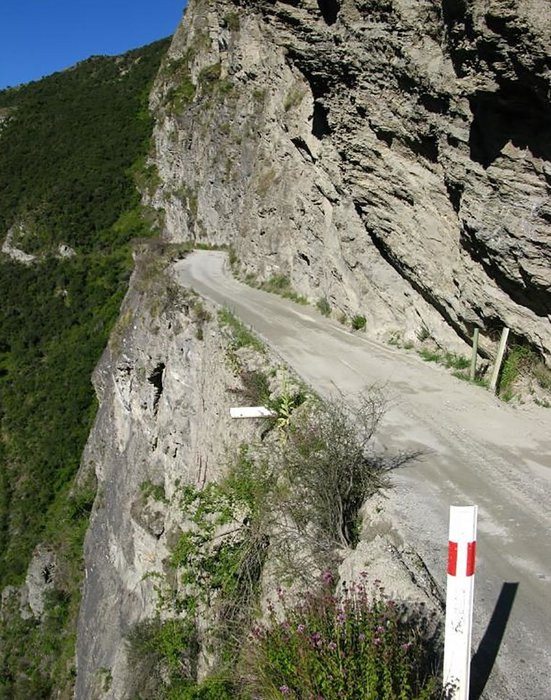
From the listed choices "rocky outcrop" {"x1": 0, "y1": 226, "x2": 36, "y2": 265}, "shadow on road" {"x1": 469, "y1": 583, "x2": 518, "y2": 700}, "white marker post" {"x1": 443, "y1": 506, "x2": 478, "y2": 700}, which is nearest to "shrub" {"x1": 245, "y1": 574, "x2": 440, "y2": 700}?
"white marker post" {"x1": 443, "y1": 506, "x2": 478, "y2": 700}

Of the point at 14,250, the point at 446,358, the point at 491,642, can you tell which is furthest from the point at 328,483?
the point at 14,250

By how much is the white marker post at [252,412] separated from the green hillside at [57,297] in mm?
13638

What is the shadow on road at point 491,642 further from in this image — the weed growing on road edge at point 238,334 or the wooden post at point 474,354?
the weed growing on road edge at point 238,334

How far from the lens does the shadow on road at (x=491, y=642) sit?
4.00 m

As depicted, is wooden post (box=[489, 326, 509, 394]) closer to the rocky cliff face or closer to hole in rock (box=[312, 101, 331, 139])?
the rocky cliff face

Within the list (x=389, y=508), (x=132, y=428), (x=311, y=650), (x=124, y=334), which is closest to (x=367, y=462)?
(x=389, y=508)

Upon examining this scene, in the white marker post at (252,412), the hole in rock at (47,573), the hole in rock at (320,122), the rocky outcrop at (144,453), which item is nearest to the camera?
the white marker post at (252,412)

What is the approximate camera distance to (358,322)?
14.5 meters

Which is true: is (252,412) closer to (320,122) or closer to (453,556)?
(453,556)

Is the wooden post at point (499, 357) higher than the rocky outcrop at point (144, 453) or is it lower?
higher

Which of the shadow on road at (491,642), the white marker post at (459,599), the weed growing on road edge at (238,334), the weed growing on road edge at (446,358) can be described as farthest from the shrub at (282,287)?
the white marker post at (459,599)

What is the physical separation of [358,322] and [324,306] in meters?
1.95

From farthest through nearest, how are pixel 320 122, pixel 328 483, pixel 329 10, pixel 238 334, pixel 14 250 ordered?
pixel 14 250 < pixel 320 122 < pixel 329 10 < pixel 238 334 < pixel 328 483

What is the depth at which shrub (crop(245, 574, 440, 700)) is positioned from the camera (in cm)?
326
